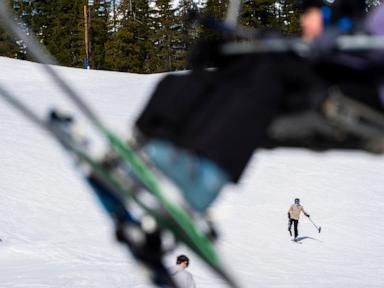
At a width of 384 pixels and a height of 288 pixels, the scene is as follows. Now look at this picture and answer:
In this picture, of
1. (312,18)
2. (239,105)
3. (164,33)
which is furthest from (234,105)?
(164,33)

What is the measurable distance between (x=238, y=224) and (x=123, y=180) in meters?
13.5

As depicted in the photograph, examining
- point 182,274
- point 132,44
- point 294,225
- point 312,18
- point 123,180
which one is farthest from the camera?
point 132,44

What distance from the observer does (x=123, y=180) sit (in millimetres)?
3545

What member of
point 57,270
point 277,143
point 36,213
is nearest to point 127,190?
point 277,143

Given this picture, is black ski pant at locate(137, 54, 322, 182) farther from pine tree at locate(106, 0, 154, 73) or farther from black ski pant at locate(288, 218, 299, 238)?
pine tree at locate(106, 0, 154, 73)

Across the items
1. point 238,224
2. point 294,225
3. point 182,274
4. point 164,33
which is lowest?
point 164,33

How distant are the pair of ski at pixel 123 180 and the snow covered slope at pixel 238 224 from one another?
5216 millimetres

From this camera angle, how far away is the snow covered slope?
12508mm

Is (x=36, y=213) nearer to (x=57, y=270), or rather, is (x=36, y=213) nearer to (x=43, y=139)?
(x=57, y=270)

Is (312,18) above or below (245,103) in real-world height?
above

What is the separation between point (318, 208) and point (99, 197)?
16.0 metres

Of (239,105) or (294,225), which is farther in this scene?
(294,225)

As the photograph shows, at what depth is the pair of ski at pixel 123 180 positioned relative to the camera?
→ 349cm

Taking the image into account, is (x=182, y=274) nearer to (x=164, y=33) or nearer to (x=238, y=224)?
(x=238, y=224)
